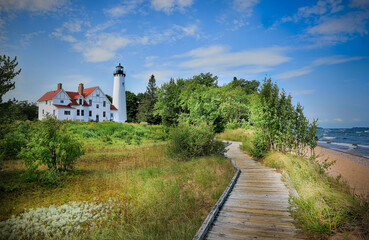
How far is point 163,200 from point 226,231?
2769 millimetres

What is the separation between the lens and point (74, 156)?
8523mm

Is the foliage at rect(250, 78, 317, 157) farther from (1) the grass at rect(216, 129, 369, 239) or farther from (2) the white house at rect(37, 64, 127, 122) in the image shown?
(2) the white house at rect(37, 64, 127, 122)

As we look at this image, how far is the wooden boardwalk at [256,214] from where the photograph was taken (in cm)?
375

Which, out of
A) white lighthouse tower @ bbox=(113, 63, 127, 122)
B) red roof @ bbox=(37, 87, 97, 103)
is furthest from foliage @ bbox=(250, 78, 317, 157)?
white lighthouse tower @ bbox=(113, 63, 127, 122)

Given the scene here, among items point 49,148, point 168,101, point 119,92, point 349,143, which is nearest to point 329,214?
point 49,148

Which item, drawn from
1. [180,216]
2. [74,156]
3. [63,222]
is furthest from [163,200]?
[74,156]

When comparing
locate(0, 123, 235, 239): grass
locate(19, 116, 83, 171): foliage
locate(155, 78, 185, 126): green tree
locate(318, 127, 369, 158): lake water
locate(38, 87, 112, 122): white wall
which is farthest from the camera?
locate(38, 87, 112, 122): white wall

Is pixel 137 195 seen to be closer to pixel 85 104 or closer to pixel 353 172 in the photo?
pixel 353 172

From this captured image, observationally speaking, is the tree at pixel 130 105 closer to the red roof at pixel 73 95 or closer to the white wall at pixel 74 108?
the white wall at pixel 74 108

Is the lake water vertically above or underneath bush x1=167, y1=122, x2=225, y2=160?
underneath

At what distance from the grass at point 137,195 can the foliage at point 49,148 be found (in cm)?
79

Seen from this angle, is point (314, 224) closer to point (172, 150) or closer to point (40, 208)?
point (40, 208)

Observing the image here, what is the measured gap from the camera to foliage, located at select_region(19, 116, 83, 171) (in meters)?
7.38

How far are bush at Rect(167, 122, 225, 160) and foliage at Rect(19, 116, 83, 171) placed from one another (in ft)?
17.4
